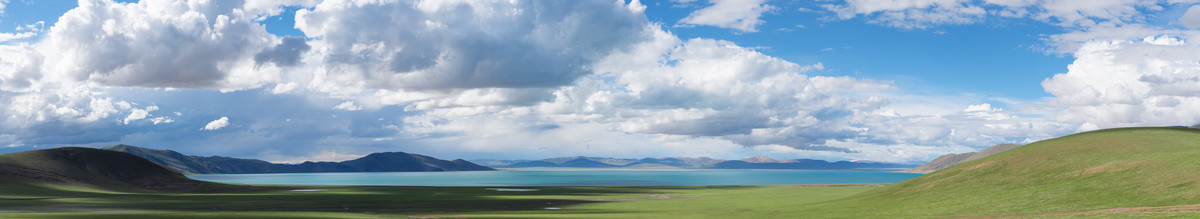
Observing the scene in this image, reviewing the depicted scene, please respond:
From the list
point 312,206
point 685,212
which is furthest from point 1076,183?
point 312,206

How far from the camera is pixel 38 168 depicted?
164 m

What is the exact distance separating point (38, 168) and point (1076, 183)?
203 m

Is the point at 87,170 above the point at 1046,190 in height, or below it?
above

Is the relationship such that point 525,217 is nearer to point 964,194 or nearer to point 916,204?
point 916,204

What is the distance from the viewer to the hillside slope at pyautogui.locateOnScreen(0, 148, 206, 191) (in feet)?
521

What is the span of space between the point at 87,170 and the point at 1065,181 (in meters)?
204

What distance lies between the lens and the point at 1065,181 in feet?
204

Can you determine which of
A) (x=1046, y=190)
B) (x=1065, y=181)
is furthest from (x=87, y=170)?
(x=1065, y=181)

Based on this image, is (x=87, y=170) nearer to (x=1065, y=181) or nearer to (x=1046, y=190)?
(x=1046, y=190)

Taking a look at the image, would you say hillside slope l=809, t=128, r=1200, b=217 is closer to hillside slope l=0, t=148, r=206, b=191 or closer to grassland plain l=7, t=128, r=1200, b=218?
grassland plain l=7, t=128, r=1200, b=218

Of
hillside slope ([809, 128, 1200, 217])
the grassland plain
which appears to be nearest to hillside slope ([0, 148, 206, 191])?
the grassland plain

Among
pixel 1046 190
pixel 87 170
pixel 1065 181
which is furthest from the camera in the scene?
pixel 87 170

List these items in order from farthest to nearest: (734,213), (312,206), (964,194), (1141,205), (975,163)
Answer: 1. (312,206)
2. (975,163)
3. (734,213)
4. (964,194)
5. (1141,205)

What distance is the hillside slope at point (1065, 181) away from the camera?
169 ft
